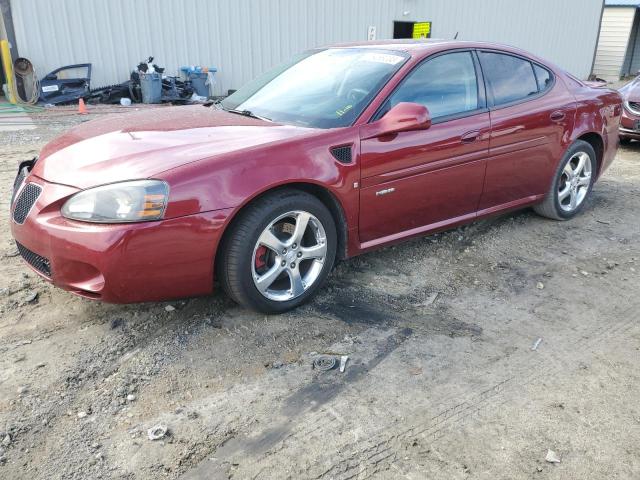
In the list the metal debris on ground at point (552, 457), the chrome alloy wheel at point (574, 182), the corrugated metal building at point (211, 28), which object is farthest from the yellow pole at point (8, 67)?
the metal debris on ground at point (552, 457)

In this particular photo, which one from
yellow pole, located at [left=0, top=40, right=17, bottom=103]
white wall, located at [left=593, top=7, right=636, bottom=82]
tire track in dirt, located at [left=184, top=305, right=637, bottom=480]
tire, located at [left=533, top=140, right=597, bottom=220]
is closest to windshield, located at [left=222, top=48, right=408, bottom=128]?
tire track in dirt, located at [left=184, top=305, right=637, bottom=480]

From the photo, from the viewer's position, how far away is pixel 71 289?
2902 mm

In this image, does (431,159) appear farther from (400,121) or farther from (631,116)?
(631,116)

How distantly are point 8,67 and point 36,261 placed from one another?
376 inches

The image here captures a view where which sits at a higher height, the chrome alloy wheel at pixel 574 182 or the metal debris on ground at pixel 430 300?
the chrome alloy wheel at pixel 574 182

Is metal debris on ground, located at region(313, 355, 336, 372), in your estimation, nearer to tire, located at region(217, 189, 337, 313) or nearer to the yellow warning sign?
tire, located at region(217, 189, 337, 313)

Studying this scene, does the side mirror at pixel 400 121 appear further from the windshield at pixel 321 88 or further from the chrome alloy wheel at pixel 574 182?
the chrome alloy wheel at pixel 574 182

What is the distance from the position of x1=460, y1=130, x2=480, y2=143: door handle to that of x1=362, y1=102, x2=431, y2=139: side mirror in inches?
20.5

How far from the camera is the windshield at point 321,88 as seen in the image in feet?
11.7

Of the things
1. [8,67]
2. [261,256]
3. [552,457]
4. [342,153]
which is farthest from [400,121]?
[8,67]

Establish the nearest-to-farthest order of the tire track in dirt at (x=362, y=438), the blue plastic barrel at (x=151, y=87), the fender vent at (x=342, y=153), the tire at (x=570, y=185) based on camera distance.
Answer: the tire track in dirt at (x=362, y=438)
the fender vent at (x=342, y=153)
the tire at (x=570, y=185)
the blue plastic barrel at (x=151, y=87)

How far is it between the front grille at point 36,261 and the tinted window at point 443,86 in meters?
2.19

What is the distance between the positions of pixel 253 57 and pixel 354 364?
38.3ft

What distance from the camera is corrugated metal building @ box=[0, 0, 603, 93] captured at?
1105cm
